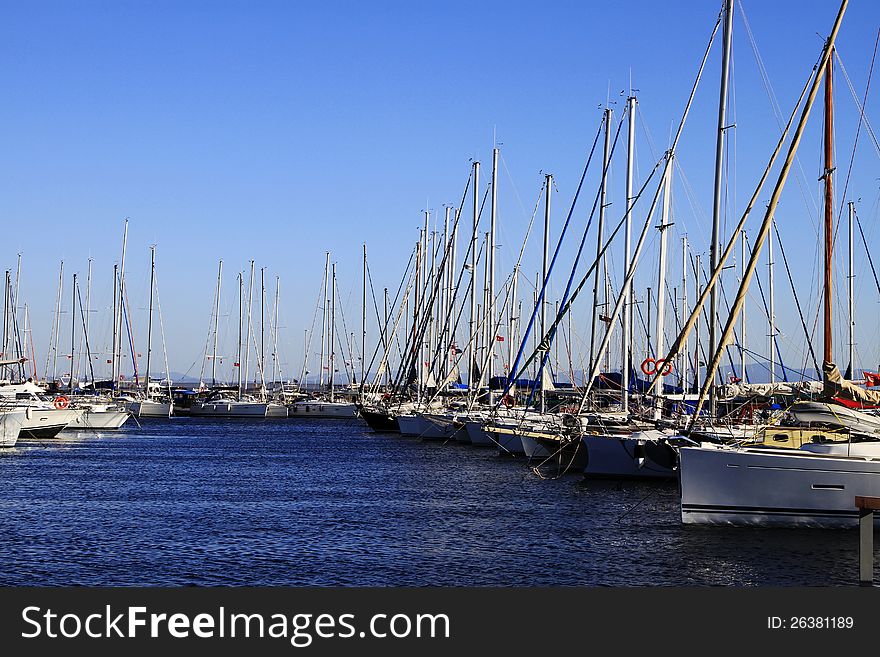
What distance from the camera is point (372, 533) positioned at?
94.4 ft

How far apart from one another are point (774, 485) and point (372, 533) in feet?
31.4

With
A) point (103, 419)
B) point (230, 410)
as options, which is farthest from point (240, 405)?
point (103, 419)

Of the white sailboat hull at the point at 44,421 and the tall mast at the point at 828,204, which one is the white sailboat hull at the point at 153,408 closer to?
the white sailboat hull at the point at 44,421

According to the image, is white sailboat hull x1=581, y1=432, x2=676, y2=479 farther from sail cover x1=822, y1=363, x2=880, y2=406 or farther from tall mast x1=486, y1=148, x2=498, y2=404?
tall mast x1=486, y1=148, x2=498, y2=404

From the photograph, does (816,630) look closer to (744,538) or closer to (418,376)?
(744,538)

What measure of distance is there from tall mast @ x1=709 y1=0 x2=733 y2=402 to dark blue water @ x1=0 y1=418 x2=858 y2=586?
17.3 ft

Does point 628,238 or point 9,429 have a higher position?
point 628,238

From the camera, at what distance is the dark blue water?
22.6 meters

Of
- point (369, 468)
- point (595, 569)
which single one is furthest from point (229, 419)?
point (595, 569)

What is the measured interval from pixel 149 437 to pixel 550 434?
38092 mm

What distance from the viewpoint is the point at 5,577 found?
72.5 ft

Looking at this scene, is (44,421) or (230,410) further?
(230,410)

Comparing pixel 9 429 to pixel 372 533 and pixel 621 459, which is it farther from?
pixel 372 533

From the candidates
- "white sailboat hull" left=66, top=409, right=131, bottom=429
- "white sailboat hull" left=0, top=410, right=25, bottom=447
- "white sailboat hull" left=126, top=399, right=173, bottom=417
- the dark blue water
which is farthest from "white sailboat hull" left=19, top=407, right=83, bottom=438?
"white sailboat hull" left=126, top=399, right=173, bottom=417
